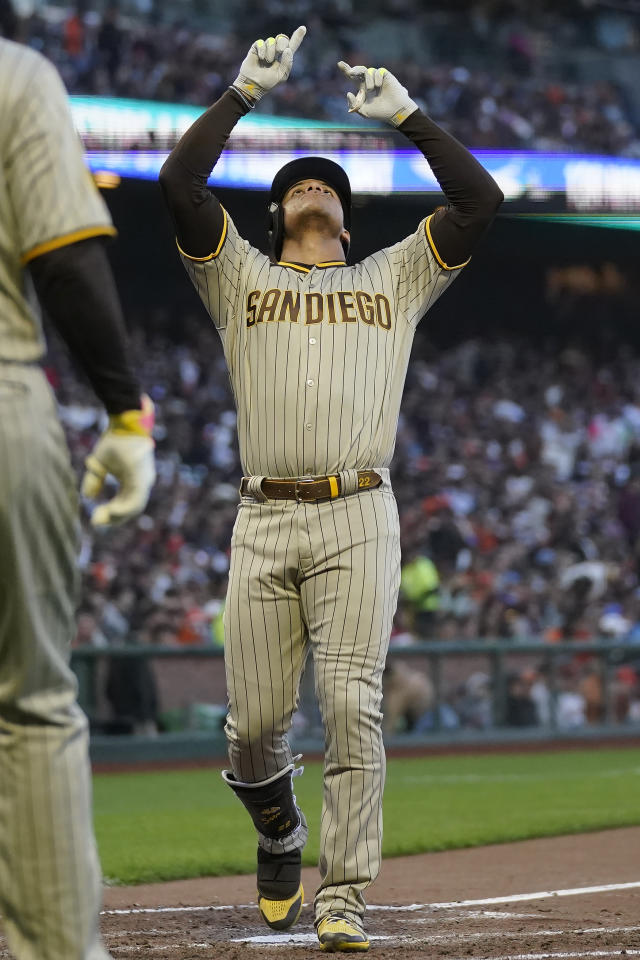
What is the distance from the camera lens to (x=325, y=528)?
390 centimetres

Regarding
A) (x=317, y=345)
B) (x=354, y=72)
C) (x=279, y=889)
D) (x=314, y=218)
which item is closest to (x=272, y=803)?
(x=279, y=889)

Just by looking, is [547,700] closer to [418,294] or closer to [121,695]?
[121,695]

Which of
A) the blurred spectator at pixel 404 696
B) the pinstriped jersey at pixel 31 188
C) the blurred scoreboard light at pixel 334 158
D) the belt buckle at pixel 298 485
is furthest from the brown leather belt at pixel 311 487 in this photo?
the blurred scoreboard light at pixel 334 158

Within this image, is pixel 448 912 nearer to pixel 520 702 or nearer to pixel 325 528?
pixel 325 528

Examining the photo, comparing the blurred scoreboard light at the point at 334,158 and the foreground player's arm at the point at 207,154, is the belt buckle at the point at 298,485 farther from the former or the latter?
the blurred scoreboard light at the point at 334,158

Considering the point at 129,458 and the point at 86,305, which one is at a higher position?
the point at 86,305

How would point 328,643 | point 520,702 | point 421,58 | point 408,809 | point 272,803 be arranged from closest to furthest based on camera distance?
point 328,643
point 272,803
point 408,809
point 520,702
point 421,58

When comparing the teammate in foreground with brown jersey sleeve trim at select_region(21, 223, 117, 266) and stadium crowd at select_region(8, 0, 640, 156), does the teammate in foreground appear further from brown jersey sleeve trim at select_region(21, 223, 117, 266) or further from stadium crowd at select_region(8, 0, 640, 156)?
stadium crowd at select_region(8, 0, 640, 156)

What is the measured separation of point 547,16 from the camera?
76.7 ft

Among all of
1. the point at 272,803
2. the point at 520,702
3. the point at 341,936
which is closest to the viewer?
the point at 341,936

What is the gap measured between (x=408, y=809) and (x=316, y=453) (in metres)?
4.40

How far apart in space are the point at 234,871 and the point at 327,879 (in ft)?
6.10

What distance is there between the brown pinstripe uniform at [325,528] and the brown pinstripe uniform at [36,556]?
1.54 meters

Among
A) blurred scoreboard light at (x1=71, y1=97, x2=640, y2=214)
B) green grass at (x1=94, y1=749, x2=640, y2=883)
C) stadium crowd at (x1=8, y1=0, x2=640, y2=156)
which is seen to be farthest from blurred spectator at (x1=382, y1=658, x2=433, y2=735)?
stadium crowd at (x1=8, y1=0, x2=640, y2=156)
